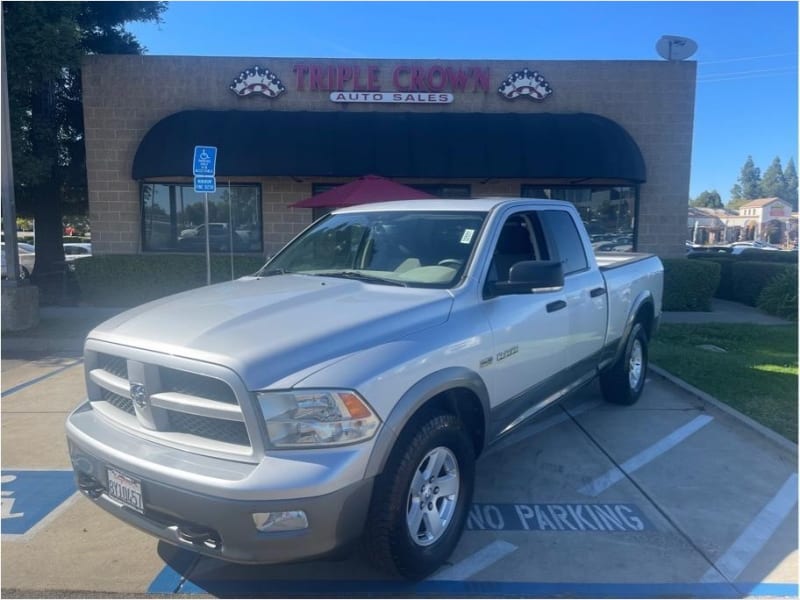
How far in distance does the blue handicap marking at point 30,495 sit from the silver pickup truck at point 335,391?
0.96 meters

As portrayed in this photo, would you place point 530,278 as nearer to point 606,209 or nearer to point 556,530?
point 556,530

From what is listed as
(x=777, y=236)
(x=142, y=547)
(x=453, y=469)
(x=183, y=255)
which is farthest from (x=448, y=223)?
(x=777, y=236)

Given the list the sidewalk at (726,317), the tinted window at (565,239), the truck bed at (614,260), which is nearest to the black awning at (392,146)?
the sidewalk at (726,317)

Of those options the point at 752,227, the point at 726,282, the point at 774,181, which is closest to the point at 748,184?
the point at 774,181

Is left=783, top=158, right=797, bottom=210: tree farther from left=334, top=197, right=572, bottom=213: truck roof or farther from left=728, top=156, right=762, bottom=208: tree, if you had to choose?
left=334, top=197, right=572, bottom=213: truck roof

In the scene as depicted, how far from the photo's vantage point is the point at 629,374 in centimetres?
606

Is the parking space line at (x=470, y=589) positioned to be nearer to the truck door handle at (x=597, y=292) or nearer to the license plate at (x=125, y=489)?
the license plate at (x=125, y=489)

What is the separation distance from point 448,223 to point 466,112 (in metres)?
9.98

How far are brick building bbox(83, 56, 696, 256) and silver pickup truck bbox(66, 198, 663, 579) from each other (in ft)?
28.8

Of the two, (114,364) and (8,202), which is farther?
(8,202)

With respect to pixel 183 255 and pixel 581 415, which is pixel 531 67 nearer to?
pixel 183 255

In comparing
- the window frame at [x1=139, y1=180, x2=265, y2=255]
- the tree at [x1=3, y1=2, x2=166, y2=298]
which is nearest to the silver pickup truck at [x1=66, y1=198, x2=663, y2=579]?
the window frame at [x1=139, y1=180, x2=265, y2=255]

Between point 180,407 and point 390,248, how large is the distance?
6.11 feet

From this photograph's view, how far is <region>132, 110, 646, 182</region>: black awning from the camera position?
40.1ft
